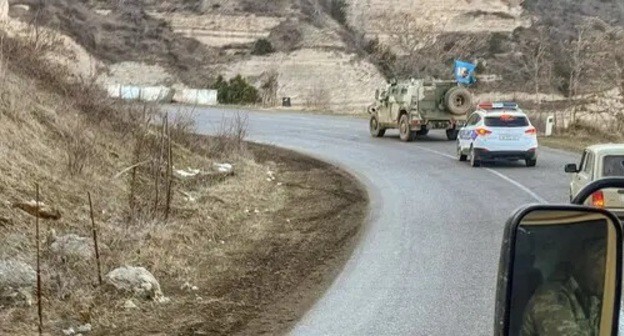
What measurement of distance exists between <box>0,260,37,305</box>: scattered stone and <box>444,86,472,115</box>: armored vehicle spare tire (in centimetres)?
2559

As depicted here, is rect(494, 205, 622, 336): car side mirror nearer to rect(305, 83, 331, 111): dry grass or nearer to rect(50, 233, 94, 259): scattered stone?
rect(50, 233, 94, 259): scattered stone

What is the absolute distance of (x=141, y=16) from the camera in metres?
67.9

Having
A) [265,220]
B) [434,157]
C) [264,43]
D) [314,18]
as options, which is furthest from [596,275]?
[314,18]

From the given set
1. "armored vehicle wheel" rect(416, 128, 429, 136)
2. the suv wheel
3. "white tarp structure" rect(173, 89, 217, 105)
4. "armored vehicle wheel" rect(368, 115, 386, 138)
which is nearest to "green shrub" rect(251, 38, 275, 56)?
"white tarp structure" rect(173, 89, 217, 105)

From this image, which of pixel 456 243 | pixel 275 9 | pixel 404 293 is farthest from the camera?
pixel 275 9

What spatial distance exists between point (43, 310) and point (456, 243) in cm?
632

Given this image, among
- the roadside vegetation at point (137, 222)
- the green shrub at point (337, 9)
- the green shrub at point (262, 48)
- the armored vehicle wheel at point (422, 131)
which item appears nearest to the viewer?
the roadside vegetation at point (137, 222)

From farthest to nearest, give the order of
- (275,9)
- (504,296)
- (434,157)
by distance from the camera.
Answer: (275,9), (434,157), (504,296)

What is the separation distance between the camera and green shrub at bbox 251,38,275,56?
65.3 metres

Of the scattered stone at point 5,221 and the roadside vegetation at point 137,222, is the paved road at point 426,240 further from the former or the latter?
the scattered stone at point 5,221

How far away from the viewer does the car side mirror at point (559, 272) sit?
268 cm

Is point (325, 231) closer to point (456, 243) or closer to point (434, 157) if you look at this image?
point (456, 243)

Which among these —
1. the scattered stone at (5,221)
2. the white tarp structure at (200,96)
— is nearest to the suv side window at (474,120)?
the scattered stone at (5,221)

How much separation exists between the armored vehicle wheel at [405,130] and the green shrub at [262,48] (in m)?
31.3
